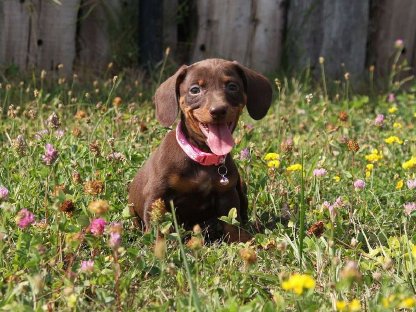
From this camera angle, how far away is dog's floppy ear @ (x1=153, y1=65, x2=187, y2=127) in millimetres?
3699

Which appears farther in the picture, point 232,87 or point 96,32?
point 96,32

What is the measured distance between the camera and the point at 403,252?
308cm

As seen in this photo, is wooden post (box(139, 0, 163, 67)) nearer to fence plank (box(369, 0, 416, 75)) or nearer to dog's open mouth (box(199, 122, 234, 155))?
fence plank (box(369, 0, 416, 75))

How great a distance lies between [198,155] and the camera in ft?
11.8

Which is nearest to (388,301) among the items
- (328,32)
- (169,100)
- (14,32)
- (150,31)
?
(169,100)

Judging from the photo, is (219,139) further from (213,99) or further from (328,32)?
(328,32)

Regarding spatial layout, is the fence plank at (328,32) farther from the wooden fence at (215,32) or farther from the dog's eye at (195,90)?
the dog's eye at (195,90)

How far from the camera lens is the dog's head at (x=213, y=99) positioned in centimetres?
351

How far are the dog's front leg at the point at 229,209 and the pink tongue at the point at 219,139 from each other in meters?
0.28

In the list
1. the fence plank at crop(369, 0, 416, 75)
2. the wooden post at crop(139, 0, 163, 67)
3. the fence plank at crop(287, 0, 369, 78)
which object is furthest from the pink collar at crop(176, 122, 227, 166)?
the fence plank at crop(369, 0, 416, 75)

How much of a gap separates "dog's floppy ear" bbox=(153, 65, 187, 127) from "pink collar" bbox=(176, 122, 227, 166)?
99 millimetres

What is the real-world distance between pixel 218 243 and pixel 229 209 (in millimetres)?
210

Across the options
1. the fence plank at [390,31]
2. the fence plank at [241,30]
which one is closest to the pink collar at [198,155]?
the fence plank at [241,30]

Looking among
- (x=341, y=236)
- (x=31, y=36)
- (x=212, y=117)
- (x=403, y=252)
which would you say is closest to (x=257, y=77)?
(x=212, y=117)
